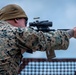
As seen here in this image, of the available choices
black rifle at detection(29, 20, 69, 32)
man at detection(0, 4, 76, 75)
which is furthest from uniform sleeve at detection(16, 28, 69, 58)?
black rifle at detection(29, 20, 69, 32)

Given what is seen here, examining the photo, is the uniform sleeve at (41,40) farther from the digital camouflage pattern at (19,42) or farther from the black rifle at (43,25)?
the black rifle at (43,25)

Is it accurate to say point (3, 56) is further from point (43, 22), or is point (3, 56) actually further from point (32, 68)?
point (32, 68)

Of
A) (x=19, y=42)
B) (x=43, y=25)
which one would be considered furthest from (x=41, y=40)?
(x=43, y=25)

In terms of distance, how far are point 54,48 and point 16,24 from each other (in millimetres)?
544

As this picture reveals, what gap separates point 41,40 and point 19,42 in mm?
254

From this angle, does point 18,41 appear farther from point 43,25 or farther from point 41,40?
point 43,25

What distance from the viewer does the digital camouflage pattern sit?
15.2ft

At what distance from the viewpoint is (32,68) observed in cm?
1591

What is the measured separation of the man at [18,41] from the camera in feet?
15.2

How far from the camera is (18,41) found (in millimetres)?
4676

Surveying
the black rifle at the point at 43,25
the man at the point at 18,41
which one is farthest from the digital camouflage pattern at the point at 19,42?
the black rifle at the point at 43,25

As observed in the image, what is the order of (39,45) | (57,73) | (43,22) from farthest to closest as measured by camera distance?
(57,73) < (43,22) < (39,45)

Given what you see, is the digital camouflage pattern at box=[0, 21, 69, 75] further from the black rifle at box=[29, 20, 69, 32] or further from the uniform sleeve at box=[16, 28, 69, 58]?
the black rifle at box=[29, 20, 69, 32]

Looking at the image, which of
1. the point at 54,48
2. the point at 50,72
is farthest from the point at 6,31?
the point at 50,72
